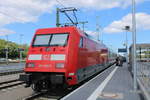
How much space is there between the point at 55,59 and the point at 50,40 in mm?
1262

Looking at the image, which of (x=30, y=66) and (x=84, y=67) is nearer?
(x=30, y=66)

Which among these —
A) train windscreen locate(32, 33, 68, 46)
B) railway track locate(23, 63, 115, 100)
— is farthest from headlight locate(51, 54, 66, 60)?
railway track locate(23, 63, 115, 100)

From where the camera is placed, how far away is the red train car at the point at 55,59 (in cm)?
1017

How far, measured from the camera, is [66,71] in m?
10.0

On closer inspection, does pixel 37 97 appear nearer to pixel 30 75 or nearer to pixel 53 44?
pixel 30 75

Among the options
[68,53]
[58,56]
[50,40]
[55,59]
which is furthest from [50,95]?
[50,40]

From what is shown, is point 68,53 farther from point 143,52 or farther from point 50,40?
point 143,52

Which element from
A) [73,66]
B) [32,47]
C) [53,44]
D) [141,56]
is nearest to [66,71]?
[73,66]

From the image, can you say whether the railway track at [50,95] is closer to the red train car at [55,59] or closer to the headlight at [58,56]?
the red train car at [55,59]

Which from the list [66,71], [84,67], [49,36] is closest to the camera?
[66,71]

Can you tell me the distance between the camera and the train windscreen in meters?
11.0

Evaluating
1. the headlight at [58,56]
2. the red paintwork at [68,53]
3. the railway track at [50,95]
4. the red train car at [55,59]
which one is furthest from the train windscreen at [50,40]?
the railway track at [50,95]

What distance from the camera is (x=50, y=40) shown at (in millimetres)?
11320

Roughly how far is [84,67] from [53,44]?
2.40 metres
